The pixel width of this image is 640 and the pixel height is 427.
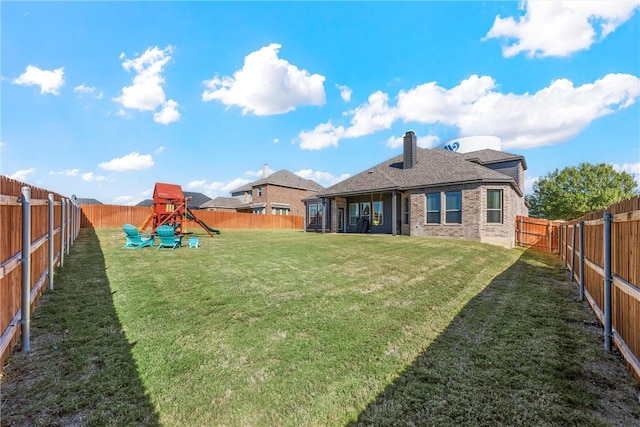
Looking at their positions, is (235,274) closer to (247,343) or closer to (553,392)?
(247,343)

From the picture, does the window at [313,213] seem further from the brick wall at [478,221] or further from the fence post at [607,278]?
the fence post at [607,278]

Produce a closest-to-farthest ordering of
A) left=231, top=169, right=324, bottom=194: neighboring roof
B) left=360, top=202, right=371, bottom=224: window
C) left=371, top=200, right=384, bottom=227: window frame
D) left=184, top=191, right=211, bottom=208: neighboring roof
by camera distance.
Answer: left=371, top=200, right=384, bottom=227: window frame
left=360, top=202, right=371, bottom=224: window
left=231, top=169, right=324, bottom=194: neighboring roof
left=184, top=191, right=211, bottom=208: neighboring roof

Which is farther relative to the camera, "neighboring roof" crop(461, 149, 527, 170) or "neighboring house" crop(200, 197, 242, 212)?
"neighboring house" crop(200, 197, 242, 212)

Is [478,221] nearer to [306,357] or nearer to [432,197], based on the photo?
[432,197]

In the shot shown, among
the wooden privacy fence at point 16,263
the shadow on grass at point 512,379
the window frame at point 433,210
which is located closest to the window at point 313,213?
the window frame at point 433,210

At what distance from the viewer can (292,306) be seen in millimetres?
4871

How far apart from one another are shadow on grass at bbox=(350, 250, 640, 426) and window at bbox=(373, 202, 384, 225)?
1603 centimetres

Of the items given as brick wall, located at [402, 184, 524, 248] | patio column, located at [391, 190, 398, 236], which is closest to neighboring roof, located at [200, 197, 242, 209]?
patio column, located at [391, 190, 398, 236]

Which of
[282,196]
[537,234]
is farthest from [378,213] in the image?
[282,196]

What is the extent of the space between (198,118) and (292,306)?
2108cm

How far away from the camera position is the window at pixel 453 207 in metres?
16.3

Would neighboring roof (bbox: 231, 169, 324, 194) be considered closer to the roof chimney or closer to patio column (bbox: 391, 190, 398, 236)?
the roof chimney

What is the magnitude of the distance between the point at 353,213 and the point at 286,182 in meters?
19.7

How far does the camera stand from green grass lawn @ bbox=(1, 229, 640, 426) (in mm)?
2412
